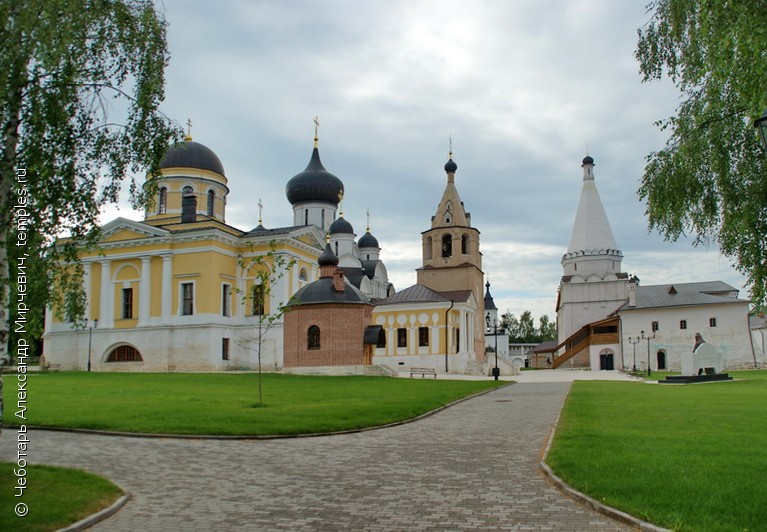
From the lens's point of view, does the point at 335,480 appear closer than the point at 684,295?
Yes

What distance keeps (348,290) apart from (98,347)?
1908cm

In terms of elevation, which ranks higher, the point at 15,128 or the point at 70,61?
the point at 70,61

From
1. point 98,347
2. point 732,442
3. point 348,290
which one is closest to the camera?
point 732,442

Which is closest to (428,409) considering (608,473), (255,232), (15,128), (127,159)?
(608,473)

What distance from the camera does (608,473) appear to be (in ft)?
26.8

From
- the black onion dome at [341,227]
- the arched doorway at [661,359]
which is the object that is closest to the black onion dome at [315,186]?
the black onion dome at [341,227]

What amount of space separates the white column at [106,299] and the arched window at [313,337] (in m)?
16.5

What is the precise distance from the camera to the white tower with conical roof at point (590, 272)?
63.6 metres

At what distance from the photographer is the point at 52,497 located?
7234 millimetres

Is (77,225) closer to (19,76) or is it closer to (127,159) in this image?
(127,159)

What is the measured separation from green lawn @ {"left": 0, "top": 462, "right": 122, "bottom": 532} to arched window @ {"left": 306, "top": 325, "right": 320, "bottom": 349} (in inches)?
1071

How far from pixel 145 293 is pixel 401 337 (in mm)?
17887

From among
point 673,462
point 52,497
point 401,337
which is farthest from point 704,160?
point 401,337

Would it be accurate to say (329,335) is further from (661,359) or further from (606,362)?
(661,359)
